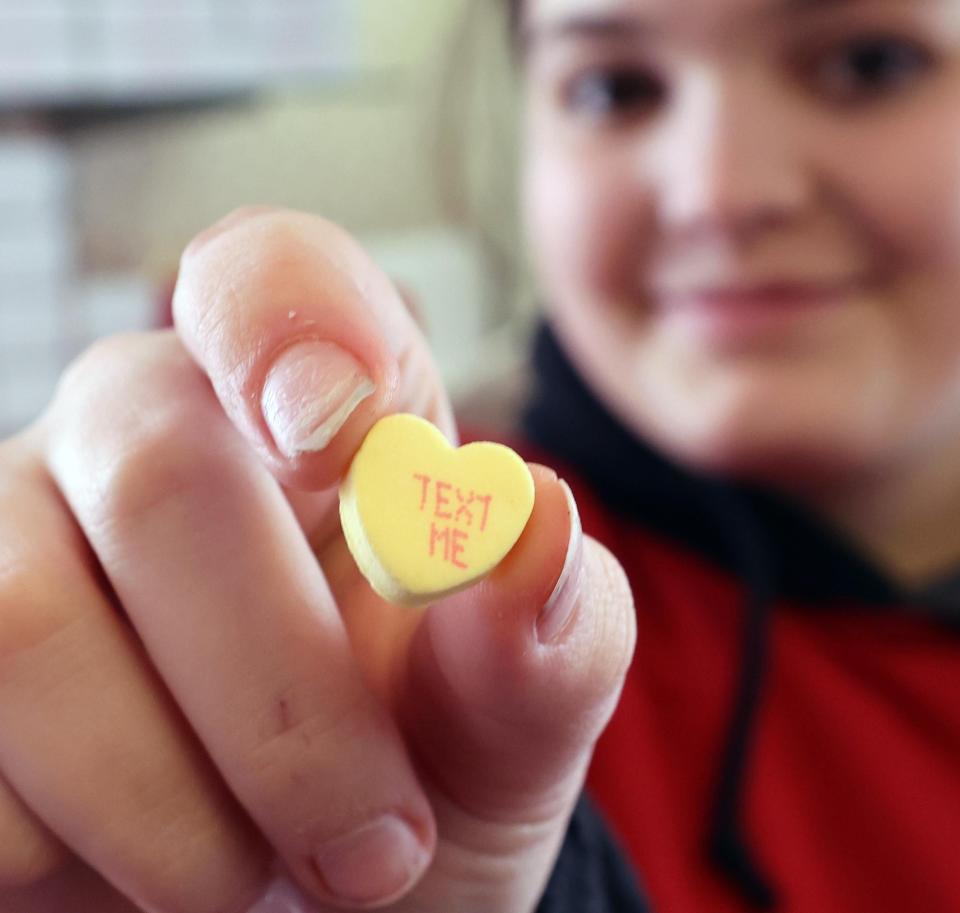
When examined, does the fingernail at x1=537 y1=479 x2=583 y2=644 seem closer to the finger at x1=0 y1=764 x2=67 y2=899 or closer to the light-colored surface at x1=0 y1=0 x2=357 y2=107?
the finger at x1=0 y1=764 x2=67 y2=899

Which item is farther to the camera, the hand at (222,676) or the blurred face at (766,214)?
the blurred face at (766,214)

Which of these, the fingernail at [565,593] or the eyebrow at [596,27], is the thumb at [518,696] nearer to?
the fingernail at [565,593]

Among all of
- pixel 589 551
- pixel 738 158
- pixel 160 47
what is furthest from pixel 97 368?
pixel 160 47

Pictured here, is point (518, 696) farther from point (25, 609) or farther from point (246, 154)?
point (246, 154)

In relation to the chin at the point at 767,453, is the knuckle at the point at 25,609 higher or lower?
higher

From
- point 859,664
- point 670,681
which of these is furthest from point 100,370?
point 859,664

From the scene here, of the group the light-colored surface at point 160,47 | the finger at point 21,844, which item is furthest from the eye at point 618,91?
the light-colored surface at point 160,47

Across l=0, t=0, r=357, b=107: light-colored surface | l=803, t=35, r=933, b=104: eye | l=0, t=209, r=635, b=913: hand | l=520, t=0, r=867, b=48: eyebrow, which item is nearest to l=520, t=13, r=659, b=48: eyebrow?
l=520, t=0, r=867, b=48: eyebrow

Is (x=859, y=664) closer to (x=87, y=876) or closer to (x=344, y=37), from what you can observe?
(x=87, y=876)
